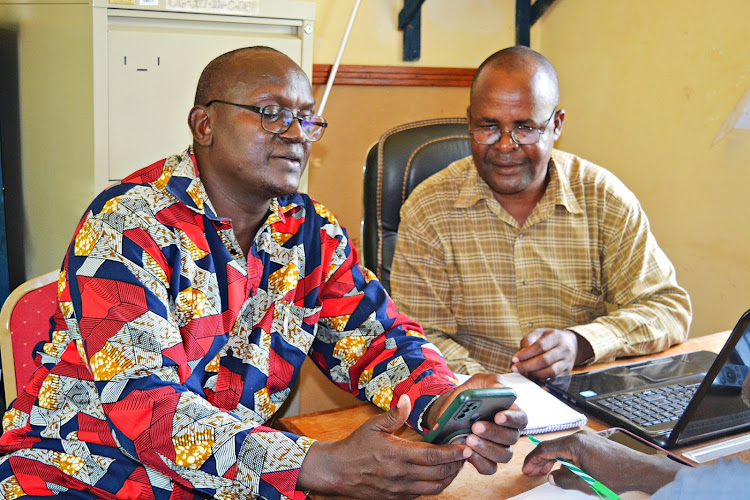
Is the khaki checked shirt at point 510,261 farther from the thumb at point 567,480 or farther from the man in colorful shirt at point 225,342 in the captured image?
the thumb at point 567,480

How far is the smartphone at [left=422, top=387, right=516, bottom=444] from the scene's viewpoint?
104 cm

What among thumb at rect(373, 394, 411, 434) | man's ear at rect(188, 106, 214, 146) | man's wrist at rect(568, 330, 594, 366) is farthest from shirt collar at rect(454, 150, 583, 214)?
thumb at rect(373, 394, 411, 434)

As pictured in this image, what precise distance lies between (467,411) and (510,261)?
33.5 inches

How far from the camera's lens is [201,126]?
1453 mm

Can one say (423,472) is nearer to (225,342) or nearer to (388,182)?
(225,342)

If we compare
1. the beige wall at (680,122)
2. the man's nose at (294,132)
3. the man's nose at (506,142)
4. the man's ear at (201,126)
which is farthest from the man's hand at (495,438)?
the beige wall at (680,122)

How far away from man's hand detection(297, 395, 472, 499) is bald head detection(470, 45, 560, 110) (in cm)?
103

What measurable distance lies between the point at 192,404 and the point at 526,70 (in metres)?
1.15

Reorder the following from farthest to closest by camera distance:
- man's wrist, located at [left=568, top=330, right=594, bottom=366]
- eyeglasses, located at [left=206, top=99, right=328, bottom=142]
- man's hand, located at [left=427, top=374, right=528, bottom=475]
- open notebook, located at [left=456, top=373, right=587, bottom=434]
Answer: man's wrist, located at [left=568, top=330, right=594, bottom=366] → eyeglasses, located at [left=206, top=99, right=328, bottom=142] → open notebook, located at [left=456, top=373, right=587, bottom=434] → man's hand, located at [left=427, top=374, right=528, bottom=475]

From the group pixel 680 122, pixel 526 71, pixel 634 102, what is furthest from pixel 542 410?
pixel 634 102

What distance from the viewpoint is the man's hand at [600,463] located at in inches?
38.3

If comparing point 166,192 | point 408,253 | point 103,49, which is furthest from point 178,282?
point 103,49

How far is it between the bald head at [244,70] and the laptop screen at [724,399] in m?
0.87

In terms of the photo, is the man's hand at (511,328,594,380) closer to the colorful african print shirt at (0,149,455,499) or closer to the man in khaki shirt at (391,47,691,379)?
the colorful african print shirt at (0,149,455,499)
